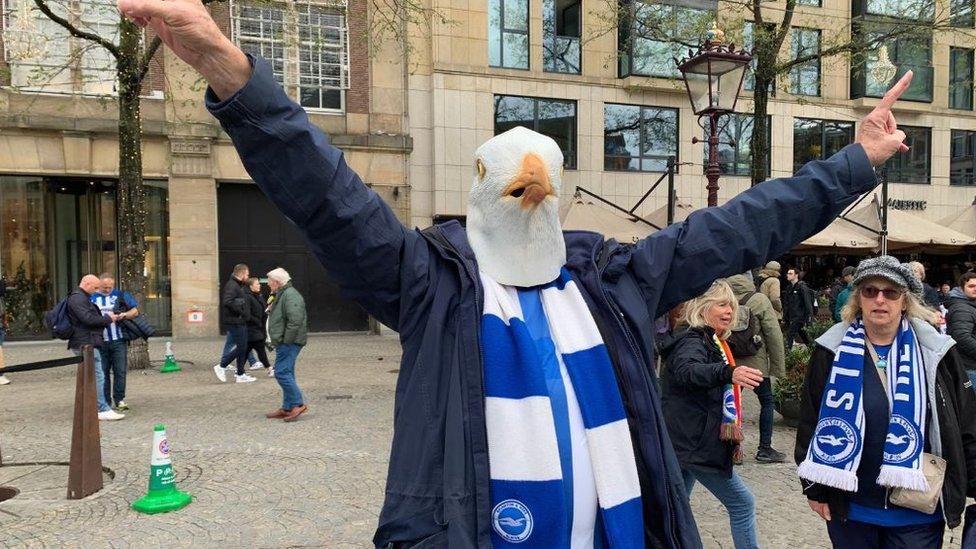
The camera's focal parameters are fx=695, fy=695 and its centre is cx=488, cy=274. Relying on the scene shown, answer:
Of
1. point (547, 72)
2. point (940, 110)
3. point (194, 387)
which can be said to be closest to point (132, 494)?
point (194, 387)

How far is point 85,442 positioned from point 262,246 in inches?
486

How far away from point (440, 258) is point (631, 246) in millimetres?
564

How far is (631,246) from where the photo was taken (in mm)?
1940

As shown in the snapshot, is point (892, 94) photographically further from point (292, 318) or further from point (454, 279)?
point (292, 318)

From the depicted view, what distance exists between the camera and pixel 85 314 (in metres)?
8.19

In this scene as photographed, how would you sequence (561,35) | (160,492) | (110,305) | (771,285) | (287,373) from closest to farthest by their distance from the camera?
(160,492), (287,373), (110,305), (771,285), (561,35)

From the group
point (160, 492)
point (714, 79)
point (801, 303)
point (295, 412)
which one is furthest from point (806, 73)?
point (160, 492)

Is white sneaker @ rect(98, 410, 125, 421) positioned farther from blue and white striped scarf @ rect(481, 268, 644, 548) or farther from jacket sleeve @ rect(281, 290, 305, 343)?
blue and white striped scarf @ rect(481, 268, 644, 548)

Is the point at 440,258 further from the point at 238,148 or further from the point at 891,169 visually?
the point at 891,169

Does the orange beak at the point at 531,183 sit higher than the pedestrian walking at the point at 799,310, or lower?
higher

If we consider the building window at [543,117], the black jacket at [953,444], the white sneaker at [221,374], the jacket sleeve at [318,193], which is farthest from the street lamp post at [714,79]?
the building window at [543,117]

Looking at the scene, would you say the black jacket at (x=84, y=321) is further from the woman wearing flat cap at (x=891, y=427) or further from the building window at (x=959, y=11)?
the building window at (x=959, y=11)

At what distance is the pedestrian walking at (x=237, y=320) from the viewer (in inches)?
408

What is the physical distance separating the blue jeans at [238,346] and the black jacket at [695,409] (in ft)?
26.2
